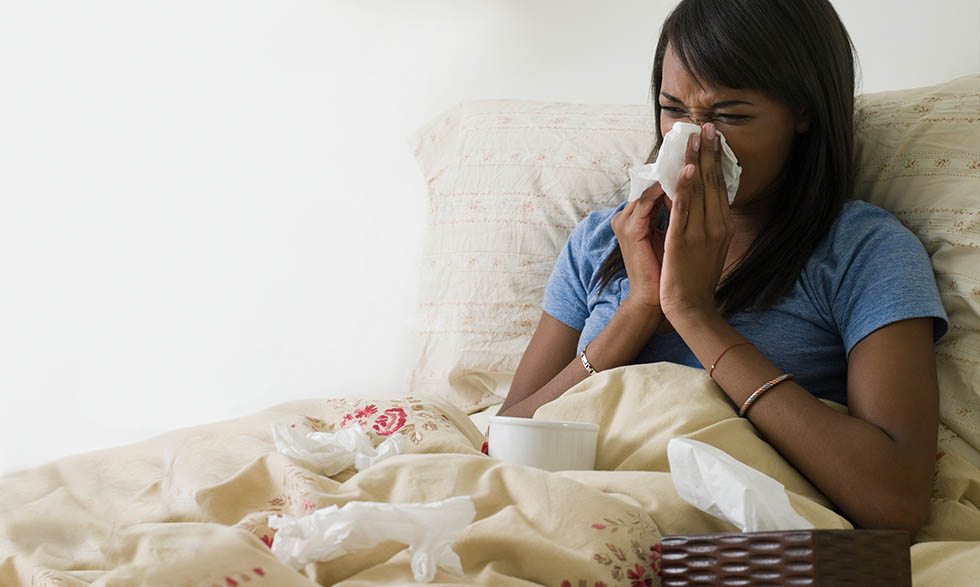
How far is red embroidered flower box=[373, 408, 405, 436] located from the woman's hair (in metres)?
0.44

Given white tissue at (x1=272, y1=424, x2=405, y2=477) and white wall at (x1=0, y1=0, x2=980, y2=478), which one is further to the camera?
white wall at (x1=0, y1=0, x2=980, y2=478)

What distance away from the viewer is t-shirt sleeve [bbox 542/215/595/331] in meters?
1.36

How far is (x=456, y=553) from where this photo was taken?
25.3 inches

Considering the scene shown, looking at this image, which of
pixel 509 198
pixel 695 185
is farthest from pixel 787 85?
pixel 509 198

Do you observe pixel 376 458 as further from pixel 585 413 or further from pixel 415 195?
pixel 415 195

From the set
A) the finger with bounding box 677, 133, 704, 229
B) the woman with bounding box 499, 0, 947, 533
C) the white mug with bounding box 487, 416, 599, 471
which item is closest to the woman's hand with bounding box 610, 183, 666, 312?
the woman with bounding box 499, 0, 947, 533

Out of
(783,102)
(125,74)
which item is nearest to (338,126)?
(125,74)

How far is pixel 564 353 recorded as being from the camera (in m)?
1.36

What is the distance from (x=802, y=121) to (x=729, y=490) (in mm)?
678

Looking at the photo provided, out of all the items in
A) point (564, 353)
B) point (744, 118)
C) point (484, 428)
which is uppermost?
point (744, 118)

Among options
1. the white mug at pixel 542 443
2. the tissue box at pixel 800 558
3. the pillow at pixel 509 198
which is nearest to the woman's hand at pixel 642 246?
the pillow at pixel 509 198

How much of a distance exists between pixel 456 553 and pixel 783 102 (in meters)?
0.76

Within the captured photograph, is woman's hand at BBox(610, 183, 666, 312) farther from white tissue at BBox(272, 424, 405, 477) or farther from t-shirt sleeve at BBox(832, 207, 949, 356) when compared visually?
white tissue at BBox(272, 424, 405, 477)

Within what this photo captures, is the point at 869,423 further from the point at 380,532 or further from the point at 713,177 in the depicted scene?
the point at 380,532
